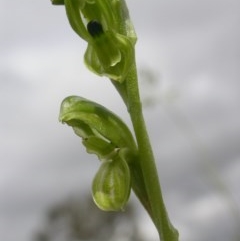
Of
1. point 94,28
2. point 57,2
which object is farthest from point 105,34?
point 57,2

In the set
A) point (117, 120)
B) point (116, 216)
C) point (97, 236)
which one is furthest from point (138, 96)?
point (116, 216)

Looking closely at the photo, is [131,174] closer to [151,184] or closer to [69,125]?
[151,184]

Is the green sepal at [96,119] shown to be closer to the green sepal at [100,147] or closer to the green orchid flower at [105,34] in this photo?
the green sepal at [100,147]

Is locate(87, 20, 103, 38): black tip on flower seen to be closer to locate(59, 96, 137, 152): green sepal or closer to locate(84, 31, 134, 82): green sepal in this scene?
locate(84, 31, 134, 82): green sepal

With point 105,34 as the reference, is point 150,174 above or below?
below

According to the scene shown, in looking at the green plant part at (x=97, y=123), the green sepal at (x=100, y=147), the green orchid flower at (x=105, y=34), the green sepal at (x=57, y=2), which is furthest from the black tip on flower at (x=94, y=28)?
the green sepal at (x=100, y=147)

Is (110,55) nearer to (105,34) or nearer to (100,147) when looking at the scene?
(105,34)
